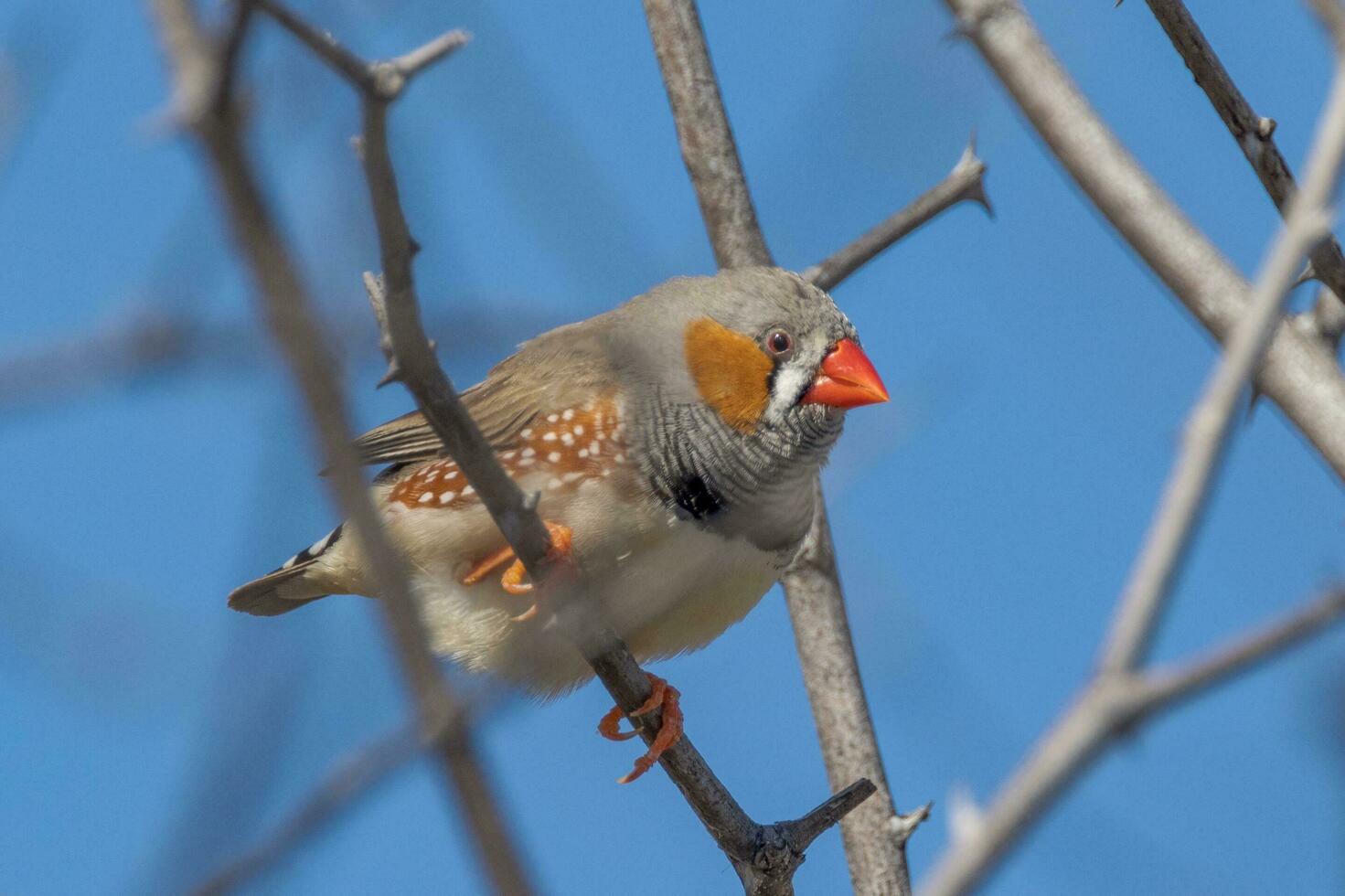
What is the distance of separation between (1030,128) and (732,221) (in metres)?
1.95

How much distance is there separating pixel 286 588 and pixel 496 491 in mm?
2427

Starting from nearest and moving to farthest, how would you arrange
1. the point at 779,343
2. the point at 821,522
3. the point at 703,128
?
the point at 779,343, the point at 821,522, the point at 703,128

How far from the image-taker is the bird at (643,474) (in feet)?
13.2

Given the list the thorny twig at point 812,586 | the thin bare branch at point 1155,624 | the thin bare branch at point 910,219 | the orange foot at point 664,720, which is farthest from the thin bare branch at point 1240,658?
the thin bare branch at point 910,219

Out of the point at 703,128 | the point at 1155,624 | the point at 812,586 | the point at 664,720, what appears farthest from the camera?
the point at 703,128

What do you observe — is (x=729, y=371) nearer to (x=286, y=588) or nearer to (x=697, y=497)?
(x=697, y=497)

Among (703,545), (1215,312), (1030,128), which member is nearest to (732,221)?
(703,545)

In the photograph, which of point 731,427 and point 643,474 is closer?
point 643,474

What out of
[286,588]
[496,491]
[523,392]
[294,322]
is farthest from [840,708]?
[294,322]

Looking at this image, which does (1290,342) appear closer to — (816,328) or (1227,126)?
(1227,126)

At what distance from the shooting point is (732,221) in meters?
4.96

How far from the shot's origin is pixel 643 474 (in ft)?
13.4

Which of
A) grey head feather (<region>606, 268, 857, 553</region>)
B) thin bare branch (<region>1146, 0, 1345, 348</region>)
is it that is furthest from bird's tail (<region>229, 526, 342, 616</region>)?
thin bare branch (<region>1146, 0, 1345, 348</region>)

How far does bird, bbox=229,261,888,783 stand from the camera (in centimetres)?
401
